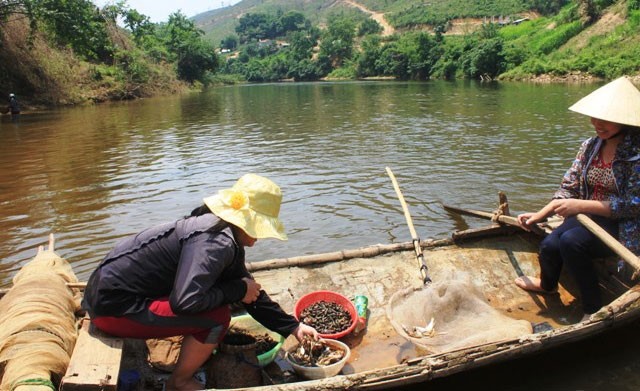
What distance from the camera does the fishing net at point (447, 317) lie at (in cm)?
306

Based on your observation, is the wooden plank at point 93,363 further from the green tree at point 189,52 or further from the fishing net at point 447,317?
the green tree at point 189,52

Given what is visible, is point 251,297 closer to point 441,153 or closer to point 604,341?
point 604,341

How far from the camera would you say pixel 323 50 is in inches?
2820

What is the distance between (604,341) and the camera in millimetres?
3338

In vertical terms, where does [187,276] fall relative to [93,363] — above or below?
above

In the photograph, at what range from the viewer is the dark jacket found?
2.21m

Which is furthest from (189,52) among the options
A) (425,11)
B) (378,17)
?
(378,17)

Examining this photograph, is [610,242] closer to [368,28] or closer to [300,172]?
[300,172]

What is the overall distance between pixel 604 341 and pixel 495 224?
1.31 metres

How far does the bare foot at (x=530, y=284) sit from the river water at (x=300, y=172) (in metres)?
0.59

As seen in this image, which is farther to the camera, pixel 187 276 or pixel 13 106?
pixel 13 106

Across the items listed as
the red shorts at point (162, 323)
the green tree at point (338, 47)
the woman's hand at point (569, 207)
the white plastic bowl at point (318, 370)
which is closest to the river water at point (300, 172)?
the woman's hand at point (569, 207)

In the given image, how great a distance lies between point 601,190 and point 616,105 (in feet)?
1.83

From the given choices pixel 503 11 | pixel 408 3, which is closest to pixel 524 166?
pixel 503 11
